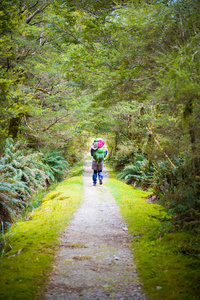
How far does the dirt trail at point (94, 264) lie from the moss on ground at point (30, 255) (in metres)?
A: 0.18

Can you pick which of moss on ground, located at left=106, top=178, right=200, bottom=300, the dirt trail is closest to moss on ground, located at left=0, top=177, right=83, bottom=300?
the dirt trail

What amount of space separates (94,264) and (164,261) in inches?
44.3

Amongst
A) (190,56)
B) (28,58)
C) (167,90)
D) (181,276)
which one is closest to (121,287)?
(181,276)

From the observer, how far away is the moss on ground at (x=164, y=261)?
318cm

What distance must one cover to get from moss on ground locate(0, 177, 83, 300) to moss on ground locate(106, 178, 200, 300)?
58.7 inches

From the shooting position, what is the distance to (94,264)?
409cm

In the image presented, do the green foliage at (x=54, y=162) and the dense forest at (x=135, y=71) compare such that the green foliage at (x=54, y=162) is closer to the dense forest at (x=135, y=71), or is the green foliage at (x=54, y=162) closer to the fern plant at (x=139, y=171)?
the dense forest at (x=135, y=71)

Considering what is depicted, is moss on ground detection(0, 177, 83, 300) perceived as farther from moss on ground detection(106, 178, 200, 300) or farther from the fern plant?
the fern plant

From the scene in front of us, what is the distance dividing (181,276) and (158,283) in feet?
1.17

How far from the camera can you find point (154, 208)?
7996mm

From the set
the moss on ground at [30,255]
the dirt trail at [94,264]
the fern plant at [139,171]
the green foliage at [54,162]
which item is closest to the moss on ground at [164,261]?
the dirt trail at [94,264]

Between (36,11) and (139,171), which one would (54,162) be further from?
(36,11)

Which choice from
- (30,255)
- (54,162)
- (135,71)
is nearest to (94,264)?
(30,255)

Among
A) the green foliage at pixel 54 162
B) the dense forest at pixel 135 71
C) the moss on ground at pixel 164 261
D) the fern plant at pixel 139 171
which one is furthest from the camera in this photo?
the green foliage at pixel 54 162
